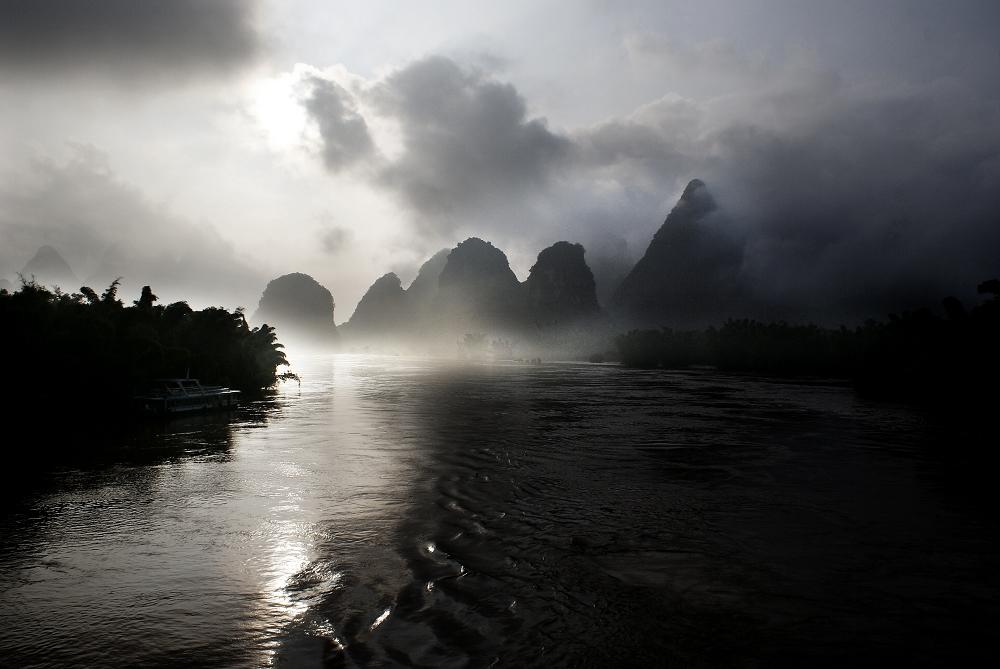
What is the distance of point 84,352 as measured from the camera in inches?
1308

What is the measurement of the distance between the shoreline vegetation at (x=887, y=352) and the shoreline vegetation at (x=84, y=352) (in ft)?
199

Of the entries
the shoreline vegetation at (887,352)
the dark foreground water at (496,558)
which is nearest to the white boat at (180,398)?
the dark foreground water at (496,558)

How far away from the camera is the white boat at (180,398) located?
114 ft

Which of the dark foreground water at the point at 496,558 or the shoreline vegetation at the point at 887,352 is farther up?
the shoreline vegetation at the point at 887,352

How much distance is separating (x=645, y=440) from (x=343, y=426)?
50.9 ft

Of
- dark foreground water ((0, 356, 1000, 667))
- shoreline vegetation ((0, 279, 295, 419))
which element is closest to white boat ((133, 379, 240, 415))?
shoreline vegetation ((0, 279, 295, 419))

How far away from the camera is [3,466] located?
19891 millimetres

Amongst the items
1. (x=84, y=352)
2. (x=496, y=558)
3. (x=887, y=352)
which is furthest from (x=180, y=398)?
(x=887, y=352)

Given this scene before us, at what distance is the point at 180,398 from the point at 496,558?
103 ft

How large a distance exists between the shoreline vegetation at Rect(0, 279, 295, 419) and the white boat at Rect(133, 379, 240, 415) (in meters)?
0.78

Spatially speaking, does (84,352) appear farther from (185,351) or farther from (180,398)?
(185,351)

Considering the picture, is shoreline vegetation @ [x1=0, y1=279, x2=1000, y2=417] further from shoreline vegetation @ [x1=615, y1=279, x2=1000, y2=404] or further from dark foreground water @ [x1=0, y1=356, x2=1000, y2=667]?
dark foreground water @ [x1=0, y1=356, x2=1000, y2=667]

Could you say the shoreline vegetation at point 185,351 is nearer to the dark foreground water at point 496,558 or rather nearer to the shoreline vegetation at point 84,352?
the shoreline vegetation at point 84,352

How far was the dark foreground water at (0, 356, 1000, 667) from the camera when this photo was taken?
7.80 m
